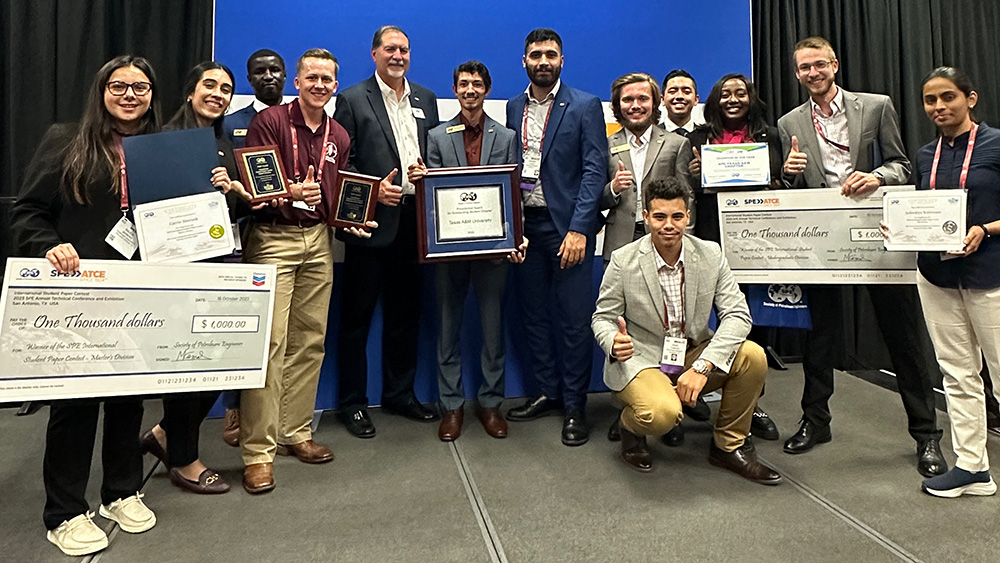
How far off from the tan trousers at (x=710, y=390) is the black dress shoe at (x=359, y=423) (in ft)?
4.19

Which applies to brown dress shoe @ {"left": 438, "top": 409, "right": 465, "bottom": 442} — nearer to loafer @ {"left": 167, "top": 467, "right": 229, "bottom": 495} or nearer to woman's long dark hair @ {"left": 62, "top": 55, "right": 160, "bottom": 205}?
loafer @ {"left": 167, "top": 467, "right": 229, "bottom": 495}

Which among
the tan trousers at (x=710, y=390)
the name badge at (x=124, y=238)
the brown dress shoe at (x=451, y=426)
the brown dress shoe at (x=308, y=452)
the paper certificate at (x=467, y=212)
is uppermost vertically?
the paper certificate at (x=467, y=212)

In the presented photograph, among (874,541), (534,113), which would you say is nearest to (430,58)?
(534,113)

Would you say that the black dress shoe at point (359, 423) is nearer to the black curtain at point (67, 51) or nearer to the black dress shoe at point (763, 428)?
the black dress shoe at point (763, 428)

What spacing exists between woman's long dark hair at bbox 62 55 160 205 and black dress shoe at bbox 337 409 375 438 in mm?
1583

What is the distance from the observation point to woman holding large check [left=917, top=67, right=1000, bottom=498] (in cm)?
212

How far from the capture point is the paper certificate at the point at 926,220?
212cm

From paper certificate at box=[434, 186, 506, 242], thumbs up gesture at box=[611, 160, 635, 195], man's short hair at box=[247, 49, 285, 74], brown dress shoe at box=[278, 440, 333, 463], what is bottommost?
brown dress shoe at box=[278, 440, 333, 463]

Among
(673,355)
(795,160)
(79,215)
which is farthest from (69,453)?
(795,160)

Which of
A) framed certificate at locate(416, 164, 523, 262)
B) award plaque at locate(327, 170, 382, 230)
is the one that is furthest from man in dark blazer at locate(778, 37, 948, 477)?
award plaque at locate(327, 170, 382, 230)

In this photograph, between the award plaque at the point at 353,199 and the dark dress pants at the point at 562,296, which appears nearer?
the award plaque at the point at 353,199

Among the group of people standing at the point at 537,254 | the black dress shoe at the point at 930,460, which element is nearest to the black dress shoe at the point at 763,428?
the group of people standing at the point at 537,254

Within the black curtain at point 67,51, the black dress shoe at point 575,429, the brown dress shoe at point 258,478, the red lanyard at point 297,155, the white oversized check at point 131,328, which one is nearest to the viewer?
the white oversized check at point 131,328

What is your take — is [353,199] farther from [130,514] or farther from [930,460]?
[930,460]
